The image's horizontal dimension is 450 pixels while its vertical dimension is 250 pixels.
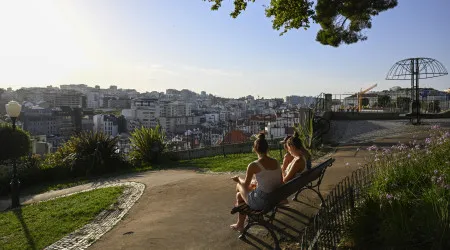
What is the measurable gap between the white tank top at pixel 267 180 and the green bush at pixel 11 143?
954 cm

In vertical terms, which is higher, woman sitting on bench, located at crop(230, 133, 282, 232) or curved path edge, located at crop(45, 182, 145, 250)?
woman sitting on bench, located at crop(230, 133, 282, 232)

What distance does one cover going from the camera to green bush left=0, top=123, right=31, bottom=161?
11906mm

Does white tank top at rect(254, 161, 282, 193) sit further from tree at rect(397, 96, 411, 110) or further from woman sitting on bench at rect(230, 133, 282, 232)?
tree at rect(397, 96, 411, 110)

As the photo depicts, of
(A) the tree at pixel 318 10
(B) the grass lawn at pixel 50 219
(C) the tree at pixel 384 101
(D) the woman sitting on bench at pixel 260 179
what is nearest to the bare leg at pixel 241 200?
(D) the woman sitting on bench at pixel 260 179

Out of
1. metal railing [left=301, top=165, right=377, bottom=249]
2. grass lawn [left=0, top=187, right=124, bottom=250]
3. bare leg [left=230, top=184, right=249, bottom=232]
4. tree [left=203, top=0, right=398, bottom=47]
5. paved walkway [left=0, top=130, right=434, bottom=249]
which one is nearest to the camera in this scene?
metal railing [left=301, top=165, right=377, bottom=249]

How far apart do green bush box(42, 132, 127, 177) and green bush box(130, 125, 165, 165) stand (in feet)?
1.84

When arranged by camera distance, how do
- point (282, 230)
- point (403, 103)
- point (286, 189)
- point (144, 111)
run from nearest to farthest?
point (286, 189) < point (282, 230) < point (403, 103) < point (144, 111)

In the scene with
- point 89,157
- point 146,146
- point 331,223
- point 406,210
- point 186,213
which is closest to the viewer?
Result: point 406,210

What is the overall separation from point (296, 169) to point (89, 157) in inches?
377

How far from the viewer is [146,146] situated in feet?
45.7

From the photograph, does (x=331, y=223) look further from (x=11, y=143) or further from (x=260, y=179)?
(x=11, y=143)

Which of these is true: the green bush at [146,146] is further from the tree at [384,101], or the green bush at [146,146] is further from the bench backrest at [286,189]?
the tree at [384,101]

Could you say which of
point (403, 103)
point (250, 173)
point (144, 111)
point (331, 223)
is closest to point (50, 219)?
point (250, 173)

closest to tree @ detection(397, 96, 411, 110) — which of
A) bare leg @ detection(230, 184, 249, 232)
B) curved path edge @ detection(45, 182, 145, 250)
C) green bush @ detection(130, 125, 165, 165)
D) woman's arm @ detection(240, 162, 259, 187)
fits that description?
green bush @ detection(130, 125, 165, 165)
